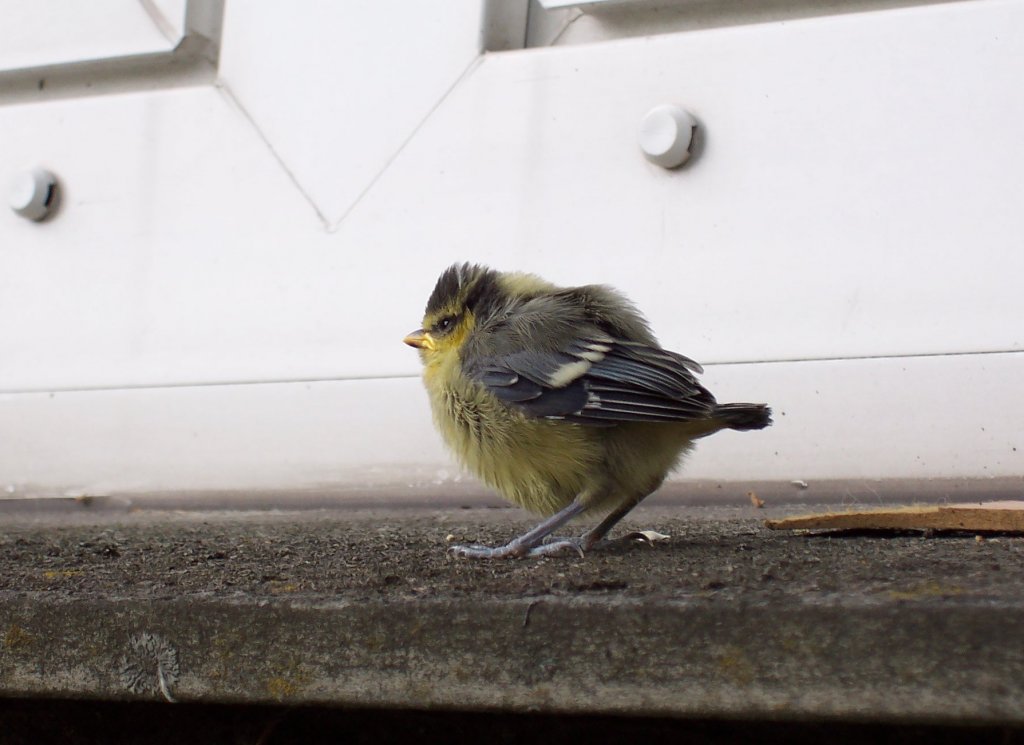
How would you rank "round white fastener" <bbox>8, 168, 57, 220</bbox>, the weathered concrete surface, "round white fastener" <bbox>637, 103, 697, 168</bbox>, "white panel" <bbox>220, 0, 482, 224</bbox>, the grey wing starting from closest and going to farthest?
the weathered concrete surface → the grey wing → "round white fastener" <bbox>637, 103, 697, 168</bbox> → "white panel" <bbox>220, 0, 482, 224</bbox> → "round white fastener" <bbox>8, 168, 57, 220</bbox>

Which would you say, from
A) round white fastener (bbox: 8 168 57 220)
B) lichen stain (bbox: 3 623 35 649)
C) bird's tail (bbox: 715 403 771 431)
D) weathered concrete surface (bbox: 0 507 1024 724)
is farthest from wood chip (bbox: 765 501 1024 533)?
round white fastener (bbox: 8 168 57 220)

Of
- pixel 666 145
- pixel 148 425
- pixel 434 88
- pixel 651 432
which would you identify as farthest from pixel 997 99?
pixel 148 425

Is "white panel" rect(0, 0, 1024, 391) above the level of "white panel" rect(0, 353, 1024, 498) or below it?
above

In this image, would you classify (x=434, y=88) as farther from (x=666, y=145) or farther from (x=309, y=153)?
(x=666, y=145)

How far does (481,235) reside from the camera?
3484 mm

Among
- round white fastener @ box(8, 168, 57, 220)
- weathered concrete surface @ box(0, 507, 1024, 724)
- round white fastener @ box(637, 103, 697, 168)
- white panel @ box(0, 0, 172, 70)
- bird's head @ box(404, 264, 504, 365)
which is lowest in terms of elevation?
weathered concrete surface @ box(0, 507, 1024, 724)

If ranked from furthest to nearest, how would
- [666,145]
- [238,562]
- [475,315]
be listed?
[666,145] < [475,315] < [238,562]

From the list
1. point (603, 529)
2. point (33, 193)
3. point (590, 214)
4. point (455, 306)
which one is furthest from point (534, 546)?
point (33, 193)

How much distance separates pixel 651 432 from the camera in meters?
2.59

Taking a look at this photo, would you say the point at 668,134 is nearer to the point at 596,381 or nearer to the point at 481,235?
the point at 481,235

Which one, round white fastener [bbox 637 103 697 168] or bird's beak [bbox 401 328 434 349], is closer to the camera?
bird's beak [bbox 401 328 434 349]

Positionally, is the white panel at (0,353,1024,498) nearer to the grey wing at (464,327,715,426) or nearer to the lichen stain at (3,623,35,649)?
the grey wing at (464,327,715,426)

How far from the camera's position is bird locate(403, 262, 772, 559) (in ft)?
8.17

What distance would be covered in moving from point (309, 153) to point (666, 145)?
1.11 m
